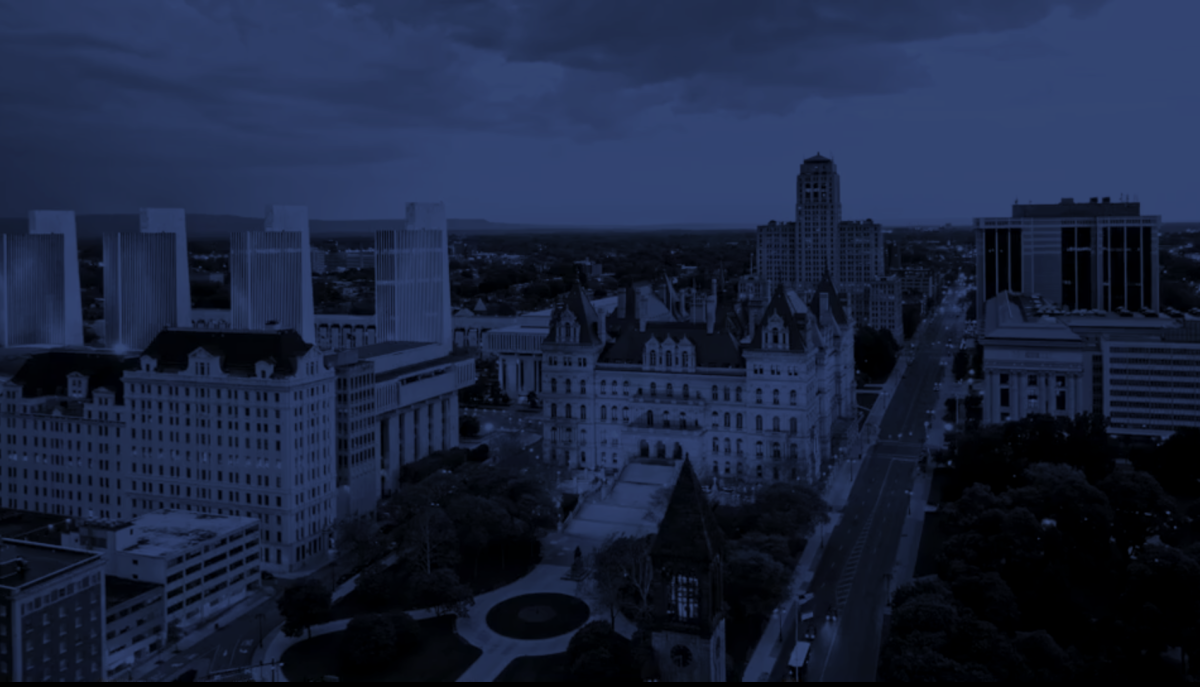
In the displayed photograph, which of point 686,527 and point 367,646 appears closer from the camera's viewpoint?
point 686,527

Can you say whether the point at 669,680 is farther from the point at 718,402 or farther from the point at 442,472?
the point at 718,402

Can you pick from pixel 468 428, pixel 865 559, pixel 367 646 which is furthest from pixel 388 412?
pixel 865 559

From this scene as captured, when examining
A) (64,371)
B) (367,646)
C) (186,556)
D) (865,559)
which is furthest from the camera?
(64,371)

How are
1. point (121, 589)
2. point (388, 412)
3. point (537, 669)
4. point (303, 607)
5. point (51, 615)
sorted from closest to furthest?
point (51, 615) < point (537, 669) < point (303, 607) < point (121, 589) < point (388, 412)

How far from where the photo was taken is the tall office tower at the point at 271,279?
13075cm

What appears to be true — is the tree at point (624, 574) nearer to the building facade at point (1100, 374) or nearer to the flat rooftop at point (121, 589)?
the flat rooftop at point (121, 589)

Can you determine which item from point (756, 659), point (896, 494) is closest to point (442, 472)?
point (756, 659)

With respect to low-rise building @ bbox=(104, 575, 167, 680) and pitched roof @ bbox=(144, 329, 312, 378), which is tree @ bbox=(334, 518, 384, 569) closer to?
pitched roof @ bbox=(144, 329, 312, 378)

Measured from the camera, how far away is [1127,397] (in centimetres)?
11938

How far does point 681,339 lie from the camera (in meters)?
110

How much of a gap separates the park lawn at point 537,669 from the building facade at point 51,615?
2489cm

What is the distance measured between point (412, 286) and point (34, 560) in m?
80.8

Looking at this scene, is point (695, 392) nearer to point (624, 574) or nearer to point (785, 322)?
point (785, 322)

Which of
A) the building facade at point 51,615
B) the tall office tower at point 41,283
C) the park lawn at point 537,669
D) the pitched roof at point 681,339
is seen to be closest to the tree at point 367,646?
the park lawn at point 537,669
